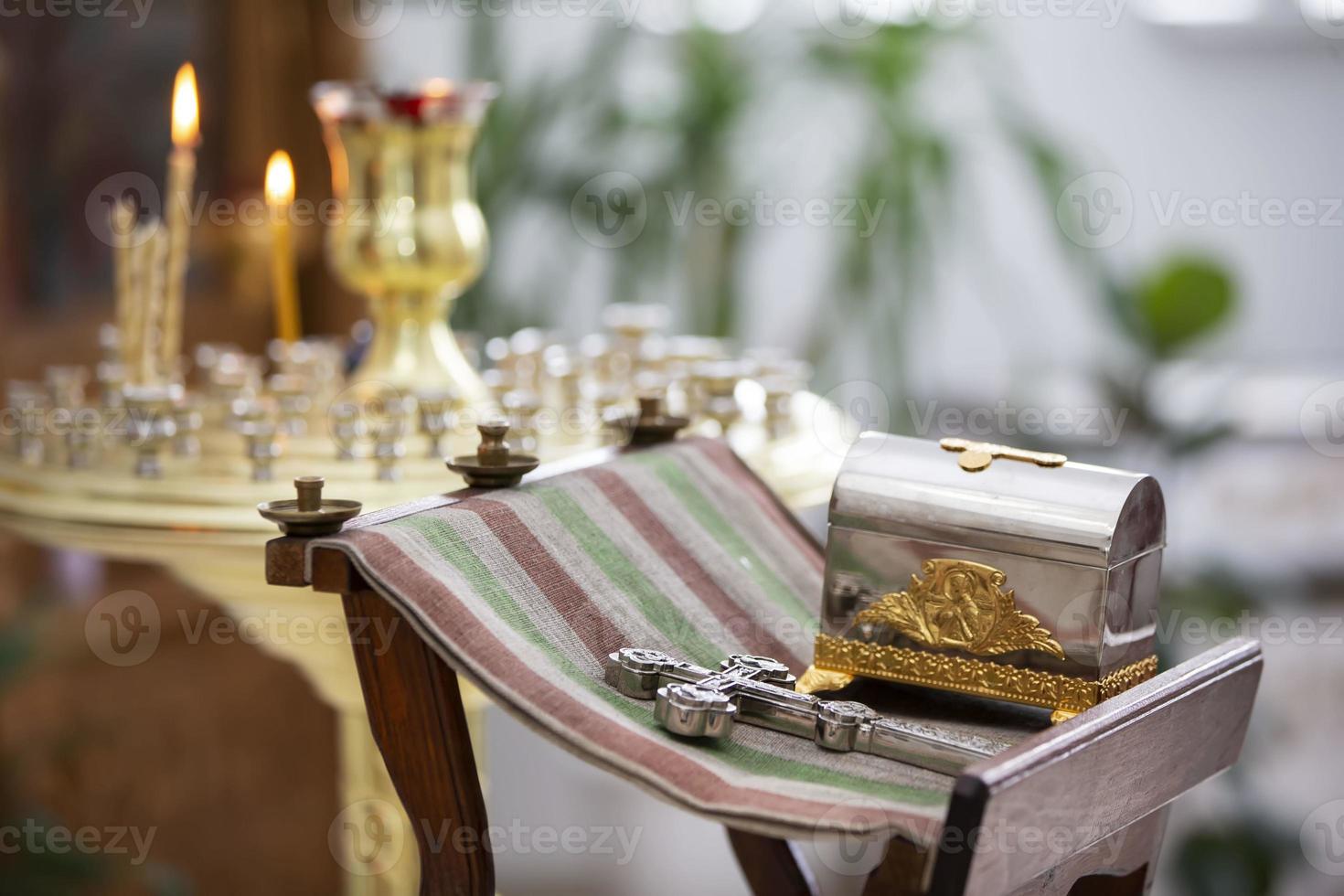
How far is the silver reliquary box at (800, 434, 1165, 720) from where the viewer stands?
0.98 meters

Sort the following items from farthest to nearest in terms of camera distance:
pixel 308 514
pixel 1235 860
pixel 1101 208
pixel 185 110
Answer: pixel 1101 208
pixel 1235 860
pixel 185 110
pixel 308 514

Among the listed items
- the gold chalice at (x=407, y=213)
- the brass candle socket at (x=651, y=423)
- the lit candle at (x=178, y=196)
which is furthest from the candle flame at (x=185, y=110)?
the brass candle socket at (x=651, y=423)

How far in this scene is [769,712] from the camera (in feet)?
3.19

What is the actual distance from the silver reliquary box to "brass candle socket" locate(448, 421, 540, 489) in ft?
0.70

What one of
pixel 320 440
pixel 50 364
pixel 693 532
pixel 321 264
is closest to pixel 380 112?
pixel 320 440

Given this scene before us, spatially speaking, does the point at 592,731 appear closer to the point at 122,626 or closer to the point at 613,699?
the point at 613,699

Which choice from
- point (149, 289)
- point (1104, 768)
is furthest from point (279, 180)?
point (1104, 768)

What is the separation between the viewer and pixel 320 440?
4.67ft

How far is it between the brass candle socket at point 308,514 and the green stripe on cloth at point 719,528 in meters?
0.31

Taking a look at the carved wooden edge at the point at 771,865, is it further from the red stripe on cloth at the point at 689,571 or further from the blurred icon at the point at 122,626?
the blurred icon at the point at 122,626

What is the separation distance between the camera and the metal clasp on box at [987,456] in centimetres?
103

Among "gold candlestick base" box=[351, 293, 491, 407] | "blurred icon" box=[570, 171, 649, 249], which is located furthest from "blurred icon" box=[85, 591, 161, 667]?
"gold candlestick base" box=[351, 293, 491, 407]

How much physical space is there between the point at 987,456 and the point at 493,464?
1.06 feet

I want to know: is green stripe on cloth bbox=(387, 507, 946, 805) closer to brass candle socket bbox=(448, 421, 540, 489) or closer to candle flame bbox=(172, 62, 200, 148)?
brass candle socket bbox=(448, 421, 540, 489)
